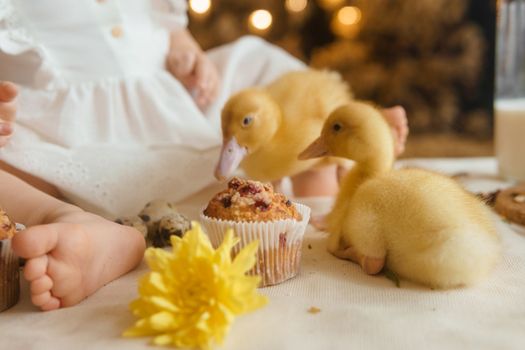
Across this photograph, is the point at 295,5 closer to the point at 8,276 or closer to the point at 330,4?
the point at 330,4

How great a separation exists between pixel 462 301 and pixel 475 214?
0.12 meters

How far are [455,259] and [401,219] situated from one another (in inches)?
3.3

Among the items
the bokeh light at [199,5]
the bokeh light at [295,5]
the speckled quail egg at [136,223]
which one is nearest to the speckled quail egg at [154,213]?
the speckled quail egg at [136,223]

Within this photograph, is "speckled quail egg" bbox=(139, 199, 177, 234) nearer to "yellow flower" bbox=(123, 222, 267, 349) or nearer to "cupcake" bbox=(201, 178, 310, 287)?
"cupcake" bbox=(201, 178, 310, 287)

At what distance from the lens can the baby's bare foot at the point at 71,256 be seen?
0.66 meters

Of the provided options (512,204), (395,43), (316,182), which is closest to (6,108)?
(316,182)

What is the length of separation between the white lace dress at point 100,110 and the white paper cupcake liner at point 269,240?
361 millimetres

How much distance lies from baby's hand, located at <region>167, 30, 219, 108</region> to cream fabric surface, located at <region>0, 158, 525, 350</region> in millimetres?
617

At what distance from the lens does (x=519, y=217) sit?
1065 mm

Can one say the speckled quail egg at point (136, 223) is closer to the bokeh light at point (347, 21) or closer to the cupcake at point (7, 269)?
the cupcake at point (7, 269)

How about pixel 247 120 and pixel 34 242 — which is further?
pixel 247 120

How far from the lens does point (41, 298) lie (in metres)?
0.69

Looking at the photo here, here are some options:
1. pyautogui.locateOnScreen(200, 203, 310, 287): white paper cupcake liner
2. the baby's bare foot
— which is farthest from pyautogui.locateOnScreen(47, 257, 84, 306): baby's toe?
pyautogui.locateOnScreen(200, 203, 310, 287): white paper cupcake liner

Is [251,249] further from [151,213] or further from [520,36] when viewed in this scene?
[520,36]
